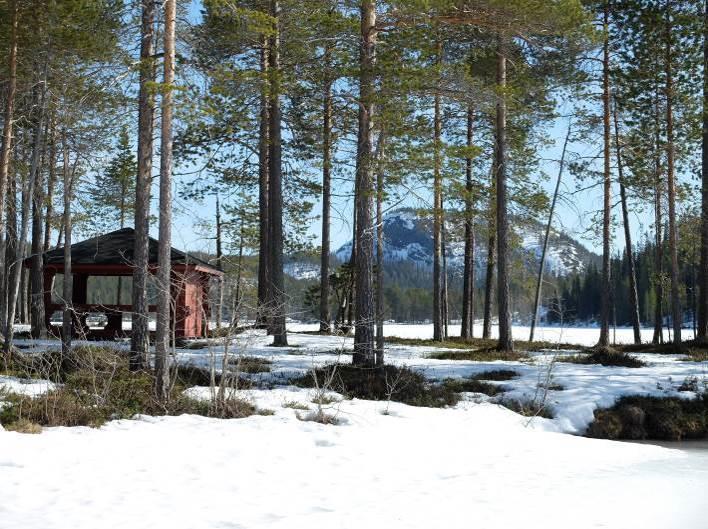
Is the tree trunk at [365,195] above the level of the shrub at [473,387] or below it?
above

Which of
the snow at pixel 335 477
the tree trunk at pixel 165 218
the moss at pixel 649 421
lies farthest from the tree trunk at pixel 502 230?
the tree trunk at pixel 165 218

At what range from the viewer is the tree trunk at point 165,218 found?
815 cm

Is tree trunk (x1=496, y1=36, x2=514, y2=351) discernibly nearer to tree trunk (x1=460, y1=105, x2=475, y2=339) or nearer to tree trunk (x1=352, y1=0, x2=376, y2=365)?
tree trunk (x1=352, y1=0, x2=376, y2=365)

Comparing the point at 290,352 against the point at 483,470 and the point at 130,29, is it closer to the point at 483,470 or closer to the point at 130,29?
the point at 130,29

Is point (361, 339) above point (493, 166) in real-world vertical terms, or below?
below

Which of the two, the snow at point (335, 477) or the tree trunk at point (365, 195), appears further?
the tree trunk at point (365, 195)

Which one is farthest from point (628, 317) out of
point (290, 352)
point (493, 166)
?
point (290, 352)

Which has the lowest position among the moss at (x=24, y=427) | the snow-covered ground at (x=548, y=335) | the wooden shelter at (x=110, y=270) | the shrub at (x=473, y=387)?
the snow-covered ground at (x=548, y=335)

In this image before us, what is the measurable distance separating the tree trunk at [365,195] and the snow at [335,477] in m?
3.19

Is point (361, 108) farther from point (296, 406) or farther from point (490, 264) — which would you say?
point (490, 264)

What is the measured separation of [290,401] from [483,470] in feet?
11.2

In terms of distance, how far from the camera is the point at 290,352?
1448cm

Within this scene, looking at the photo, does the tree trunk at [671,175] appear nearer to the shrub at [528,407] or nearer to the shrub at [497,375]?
the shrub at [497,375]

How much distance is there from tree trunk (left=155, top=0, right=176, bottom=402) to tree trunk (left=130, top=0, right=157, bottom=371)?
83 cm
